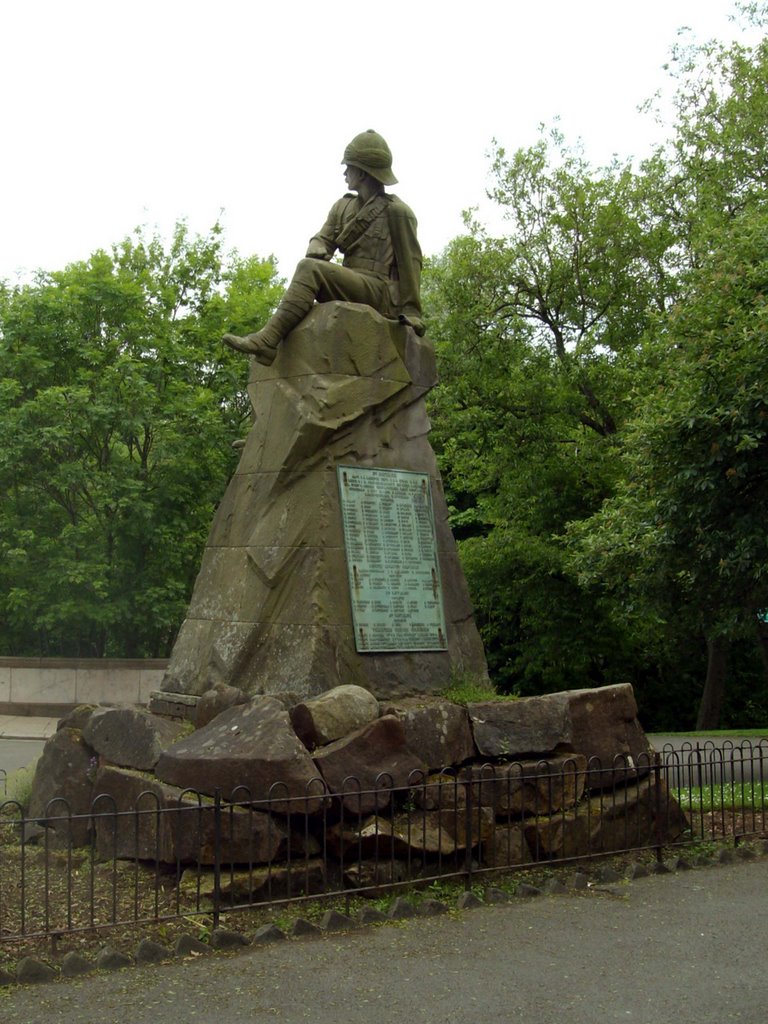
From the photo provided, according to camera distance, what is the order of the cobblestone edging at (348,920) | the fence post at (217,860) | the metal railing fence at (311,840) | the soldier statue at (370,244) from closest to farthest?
the cobblestone edging at (348,920)
the fence post at (217,860)
the metal railing fence at (311,840)
the soldier statue at (370,244)

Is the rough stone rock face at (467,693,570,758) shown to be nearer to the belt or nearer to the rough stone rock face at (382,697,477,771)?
the rough stone rock face at (382,697,477,771)

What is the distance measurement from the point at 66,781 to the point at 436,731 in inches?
102

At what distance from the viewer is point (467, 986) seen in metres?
5.53

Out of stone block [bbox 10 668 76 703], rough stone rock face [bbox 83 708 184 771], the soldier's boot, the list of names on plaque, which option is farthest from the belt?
stone block [bbox 10 668 76 703]

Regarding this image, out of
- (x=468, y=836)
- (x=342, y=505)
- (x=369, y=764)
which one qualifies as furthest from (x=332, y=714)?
(x=342, y=505)

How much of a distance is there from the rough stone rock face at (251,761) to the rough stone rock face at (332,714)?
0.46 ft

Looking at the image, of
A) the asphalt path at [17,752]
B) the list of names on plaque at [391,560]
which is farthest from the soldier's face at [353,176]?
the asphalt path at [17,752]

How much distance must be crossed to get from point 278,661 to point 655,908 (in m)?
2.97

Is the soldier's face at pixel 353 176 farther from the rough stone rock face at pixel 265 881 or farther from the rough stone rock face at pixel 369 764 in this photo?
the rough stone rock face at pixel 265 881

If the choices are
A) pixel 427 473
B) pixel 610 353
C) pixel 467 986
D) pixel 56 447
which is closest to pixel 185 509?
pixel 56 447

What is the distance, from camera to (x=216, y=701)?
793cm

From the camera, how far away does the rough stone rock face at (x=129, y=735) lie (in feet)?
25.3

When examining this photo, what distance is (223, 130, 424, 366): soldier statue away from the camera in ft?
29.5

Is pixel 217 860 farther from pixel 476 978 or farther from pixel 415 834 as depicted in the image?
pixel 476 978
